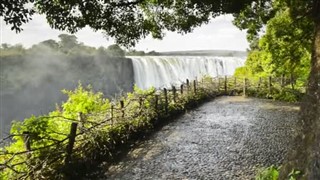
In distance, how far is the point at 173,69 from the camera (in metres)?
40.3

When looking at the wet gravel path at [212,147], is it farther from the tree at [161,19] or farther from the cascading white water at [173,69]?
the cascading white water at [173,69]

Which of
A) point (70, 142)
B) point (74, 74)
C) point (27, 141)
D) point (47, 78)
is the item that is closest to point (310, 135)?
point (27, 141)

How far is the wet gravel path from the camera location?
29.5 ft

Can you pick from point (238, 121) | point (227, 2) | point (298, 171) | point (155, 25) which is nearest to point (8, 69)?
point (238, 121)

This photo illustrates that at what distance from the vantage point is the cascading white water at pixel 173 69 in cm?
4000

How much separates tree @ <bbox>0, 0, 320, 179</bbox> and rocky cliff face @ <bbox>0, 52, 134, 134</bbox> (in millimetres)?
27460

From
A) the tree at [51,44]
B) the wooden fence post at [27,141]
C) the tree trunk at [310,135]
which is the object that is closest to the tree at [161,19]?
the tree trunk at [310,135]

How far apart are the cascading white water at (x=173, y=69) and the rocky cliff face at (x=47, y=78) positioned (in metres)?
2.31

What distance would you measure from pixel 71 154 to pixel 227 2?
5432mm

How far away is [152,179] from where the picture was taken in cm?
852

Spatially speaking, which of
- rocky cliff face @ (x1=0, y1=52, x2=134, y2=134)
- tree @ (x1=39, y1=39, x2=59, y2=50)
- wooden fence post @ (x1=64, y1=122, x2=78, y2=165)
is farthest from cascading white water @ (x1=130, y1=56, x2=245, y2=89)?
wooden fence post @ (x1=64, y1=122, x2=78, y2=165)

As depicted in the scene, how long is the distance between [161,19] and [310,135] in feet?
19.8

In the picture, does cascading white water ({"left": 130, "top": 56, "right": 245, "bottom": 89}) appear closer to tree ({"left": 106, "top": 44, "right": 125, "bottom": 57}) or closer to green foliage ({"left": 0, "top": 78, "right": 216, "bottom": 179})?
tree ({"left": 106, "top": 44, "right": 125, "bottom": 57})

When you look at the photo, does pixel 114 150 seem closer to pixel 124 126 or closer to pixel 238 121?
pixel 124 126
